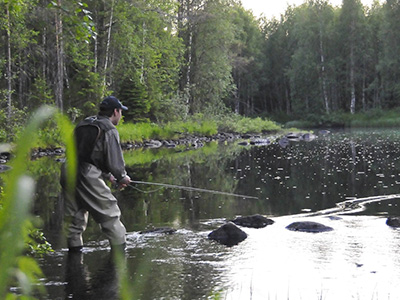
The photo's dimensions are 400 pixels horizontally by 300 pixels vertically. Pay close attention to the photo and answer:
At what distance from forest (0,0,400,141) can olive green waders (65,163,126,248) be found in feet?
5.49

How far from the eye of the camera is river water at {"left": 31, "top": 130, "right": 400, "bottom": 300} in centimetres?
484

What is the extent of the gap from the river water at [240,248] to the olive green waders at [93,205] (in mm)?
302

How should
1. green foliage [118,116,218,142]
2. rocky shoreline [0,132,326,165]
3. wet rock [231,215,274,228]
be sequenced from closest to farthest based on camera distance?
wet rock [231,215,274,228] → rocky shoreline [0,132,326,165] → green foliage [118,116,218,142]

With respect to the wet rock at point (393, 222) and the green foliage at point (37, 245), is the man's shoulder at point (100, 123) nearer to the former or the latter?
the green foliage at point (37, 245)

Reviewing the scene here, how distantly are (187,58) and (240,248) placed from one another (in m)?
38.6

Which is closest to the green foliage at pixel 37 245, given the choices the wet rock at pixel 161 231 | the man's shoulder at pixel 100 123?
the man's shoulder at pixel 100 123

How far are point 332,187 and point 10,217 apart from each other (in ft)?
39.5

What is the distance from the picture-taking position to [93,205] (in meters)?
6.06

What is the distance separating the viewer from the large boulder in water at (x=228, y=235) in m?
6.96

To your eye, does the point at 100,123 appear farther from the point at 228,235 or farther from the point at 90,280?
the point at 228,235

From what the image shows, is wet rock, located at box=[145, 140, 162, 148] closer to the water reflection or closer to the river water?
the river water

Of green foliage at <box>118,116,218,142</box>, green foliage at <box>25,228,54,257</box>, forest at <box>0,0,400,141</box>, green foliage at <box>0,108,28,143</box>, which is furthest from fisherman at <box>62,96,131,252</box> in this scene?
green foliage at <box>118,116,218,142</box>

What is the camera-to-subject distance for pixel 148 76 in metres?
33.8

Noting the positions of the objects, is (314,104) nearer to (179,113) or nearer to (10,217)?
(179,113)
